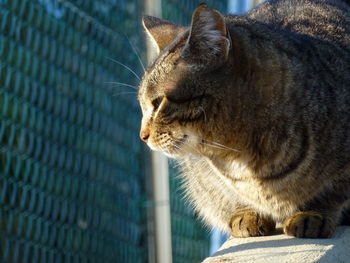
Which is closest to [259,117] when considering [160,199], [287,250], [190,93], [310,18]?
[190,93]

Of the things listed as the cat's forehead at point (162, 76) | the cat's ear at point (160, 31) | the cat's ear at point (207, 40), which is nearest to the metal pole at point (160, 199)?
the cat's ear at point (160, 31)

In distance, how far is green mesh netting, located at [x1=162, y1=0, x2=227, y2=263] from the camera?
167 inches

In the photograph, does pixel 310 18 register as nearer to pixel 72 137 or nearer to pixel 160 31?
pixel 160 31

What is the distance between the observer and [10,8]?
315 cm

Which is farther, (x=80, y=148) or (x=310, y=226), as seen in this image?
(x=80, y=148)

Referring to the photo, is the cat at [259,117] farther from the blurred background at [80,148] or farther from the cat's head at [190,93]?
the blurred background at [80,148]

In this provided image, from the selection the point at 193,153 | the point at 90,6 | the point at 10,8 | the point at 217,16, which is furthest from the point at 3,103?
the point at 217,16

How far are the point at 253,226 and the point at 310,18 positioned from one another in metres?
0.92

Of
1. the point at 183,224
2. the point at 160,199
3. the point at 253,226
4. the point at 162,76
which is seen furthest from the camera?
the point at 183,224

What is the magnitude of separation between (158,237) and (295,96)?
6.04ft

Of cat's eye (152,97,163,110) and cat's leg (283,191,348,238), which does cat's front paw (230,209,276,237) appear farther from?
cat's eye (152,97,163,110)

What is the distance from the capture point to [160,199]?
3.90 meters

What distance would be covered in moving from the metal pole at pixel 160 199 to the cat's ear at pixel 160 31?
1.14 metres

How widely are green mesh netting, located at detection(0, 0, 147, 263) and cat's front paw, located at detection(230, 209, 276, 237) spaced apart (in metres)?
1.11
